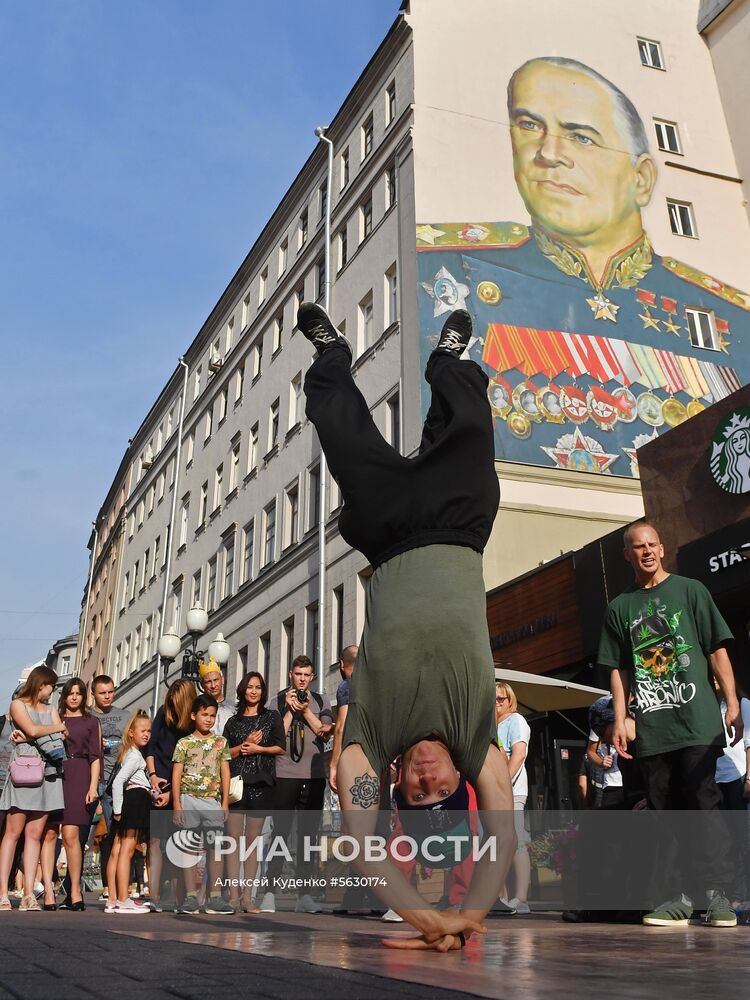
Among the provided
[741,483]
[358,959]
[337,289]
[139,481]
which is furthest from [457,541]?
[139,481]

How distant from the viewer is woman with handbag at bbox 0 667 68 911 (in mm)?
7582

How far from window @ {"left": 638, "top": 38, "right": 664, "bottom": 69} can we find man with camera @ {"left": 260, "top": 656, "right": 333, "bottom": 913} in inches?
1007

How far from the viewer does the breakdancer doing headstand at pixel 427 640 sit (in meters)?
3.24

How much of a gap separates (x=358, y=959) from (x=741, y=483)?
11170 mm

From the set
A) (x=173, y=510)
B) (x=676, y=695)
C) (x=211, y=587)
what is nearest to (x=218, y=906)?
(x=676, y=695)

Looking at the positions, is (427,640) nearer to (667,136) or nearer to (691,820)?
(691,820)

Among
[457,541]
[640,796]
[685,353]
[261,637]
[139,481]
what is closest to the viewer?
[457,541]

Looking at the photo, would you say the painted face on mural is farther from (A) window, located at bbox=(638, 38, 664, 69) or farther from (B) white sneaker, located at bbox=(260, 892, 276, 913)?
(B) white sneaker, located at bbox=(260, 892, 276, 913)

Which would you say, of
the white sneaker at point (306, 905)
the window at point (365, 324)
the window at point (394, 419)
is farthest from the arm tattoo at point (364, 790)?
the window at point (365, 324)

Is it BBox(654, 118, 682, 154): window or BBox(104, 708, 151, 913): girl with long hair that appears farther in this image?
BBox(654, 118, 682, 154): window

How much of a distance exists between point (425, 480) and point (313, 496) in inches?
910

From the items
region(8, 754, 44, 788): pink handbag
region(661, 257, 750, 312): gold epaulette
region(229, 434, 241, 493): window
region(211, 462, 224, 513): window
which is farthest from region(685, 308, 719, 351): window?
region(8, 754, 44, 788): pink handbag

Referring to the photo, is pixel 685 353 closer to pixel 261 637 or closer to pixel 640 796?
pixel 261 637

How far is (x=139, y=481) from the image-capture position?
47.5 metres
